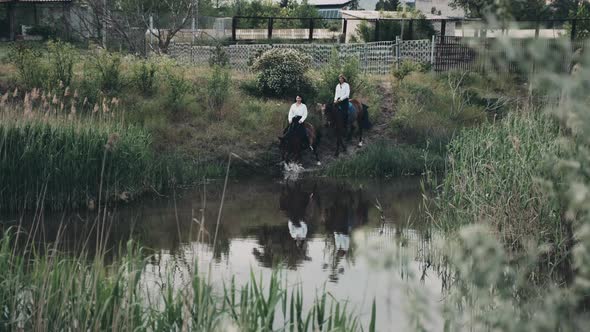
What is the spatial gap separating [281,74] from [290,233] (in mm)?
11414

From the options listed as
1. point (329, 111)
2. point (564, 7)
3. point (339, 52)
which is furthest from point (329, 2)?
point (329, 111)

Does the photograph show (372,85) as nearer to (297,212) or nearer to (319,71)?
(319,71)

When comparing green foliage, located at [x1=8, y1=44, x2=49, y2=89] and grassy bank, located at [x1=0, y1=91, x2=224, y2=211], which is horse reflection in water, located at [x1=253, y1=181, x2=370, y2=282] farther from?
green foliage, located at [x1=8, y1=44, x2=49, y2=89]

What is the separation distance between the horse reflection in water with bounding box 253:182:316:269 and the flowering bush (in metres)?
6.22

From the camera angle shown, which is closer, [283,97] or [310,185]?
[310,185]

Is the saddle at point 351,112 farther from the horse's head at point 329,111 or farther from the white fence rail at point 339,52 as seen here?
the white fence rail at point 339,52

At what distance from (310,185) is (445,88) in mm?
9170

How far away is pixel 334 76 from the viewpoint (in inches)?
1061

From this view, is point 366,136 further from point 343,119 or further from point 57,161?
point 57,161

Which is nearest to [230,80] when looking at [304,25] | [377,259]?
[304,25]

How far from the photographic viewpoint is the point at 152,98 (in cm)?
2508

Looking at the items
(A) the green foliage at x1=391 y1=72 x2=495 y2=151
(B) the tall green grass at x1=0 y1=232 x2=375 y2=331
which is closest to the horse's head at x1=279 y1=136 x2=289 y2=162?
(A) the green foliage at x1=391 y1=72 x2=495 y2=151

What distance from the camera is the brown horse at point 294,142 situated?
886 inches

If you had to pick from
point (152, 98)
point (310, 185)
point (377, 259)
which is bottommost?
point (310, 185)
